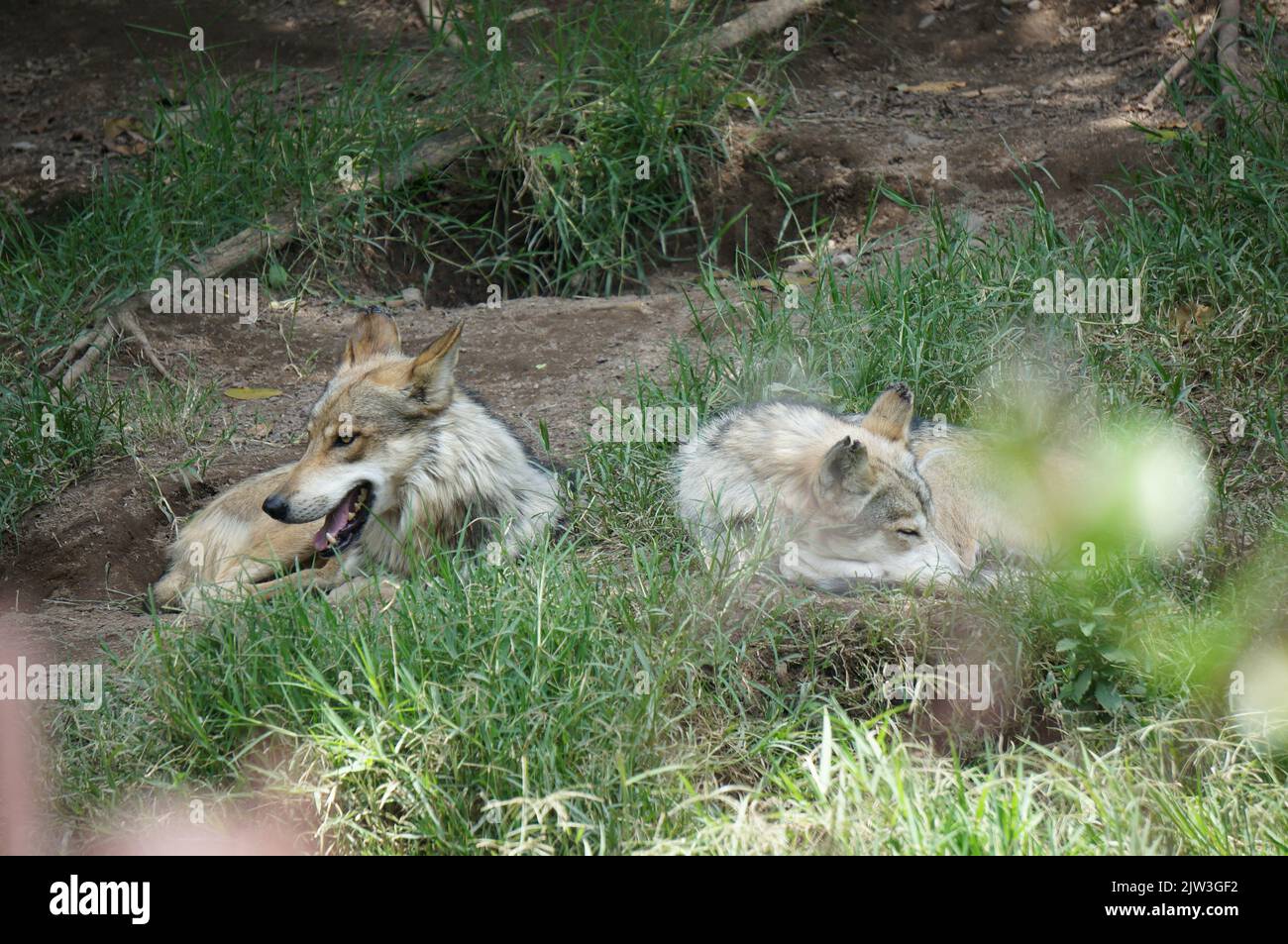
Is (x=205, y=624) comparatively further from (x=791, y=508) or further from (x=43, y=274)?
(x=43, y=274)

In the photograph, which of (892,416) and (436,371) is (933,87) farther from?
(436,371)

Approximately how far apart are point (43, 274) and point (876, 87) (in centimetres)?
612

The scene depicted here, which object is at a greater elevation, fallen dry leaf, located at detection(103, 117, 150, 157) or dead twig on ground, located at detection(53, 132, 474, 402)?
fallen dry leaf, located at detection(103, 117, 150, 157)

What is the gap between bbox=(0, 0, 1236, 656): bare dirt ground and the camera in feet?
20.7

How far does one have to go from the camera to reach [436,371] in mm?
5352

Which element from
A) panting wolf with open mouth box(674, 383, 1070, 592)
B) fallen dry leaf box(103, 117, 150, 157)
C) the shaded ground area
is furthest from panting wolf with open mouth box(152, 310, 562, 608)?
fallen dry leaf box(103, 117, 150, 157)

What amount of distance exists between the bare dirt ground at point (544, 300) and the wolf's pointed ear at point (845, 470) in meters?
1.64

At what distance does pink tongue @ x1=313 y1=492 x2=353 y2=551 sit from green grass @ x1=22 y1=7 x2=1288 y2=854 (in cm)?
Result: 58

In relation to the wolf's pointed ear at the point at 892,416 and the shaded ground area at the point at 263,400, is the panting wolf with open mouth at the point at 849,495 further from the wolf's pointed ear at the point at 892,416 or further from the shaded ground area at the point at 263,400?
the shaded ground area at the point at 263,400

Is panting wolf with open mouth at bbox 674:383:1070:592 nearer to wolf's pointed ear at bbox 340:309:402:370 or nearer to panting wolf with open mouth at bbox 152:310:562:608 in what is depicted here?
panting wolf with open mouth at bbox 152:310:562:608

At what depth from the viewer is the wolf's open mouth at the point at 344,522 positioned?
17.7 feet

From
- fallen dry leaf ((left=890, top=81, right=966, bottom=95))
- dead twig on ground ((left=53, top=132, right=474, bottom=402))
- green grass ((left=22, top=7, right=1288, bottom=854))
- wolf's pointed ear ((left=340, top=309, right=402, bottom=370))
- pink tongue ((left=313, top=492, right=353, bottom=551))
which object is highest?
fallen dry leaf ((left=890, top=81, right=966, bottom=95))

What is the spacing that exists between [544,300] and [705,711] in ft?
14.1

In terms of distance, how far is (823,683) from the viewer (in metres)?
4.76
